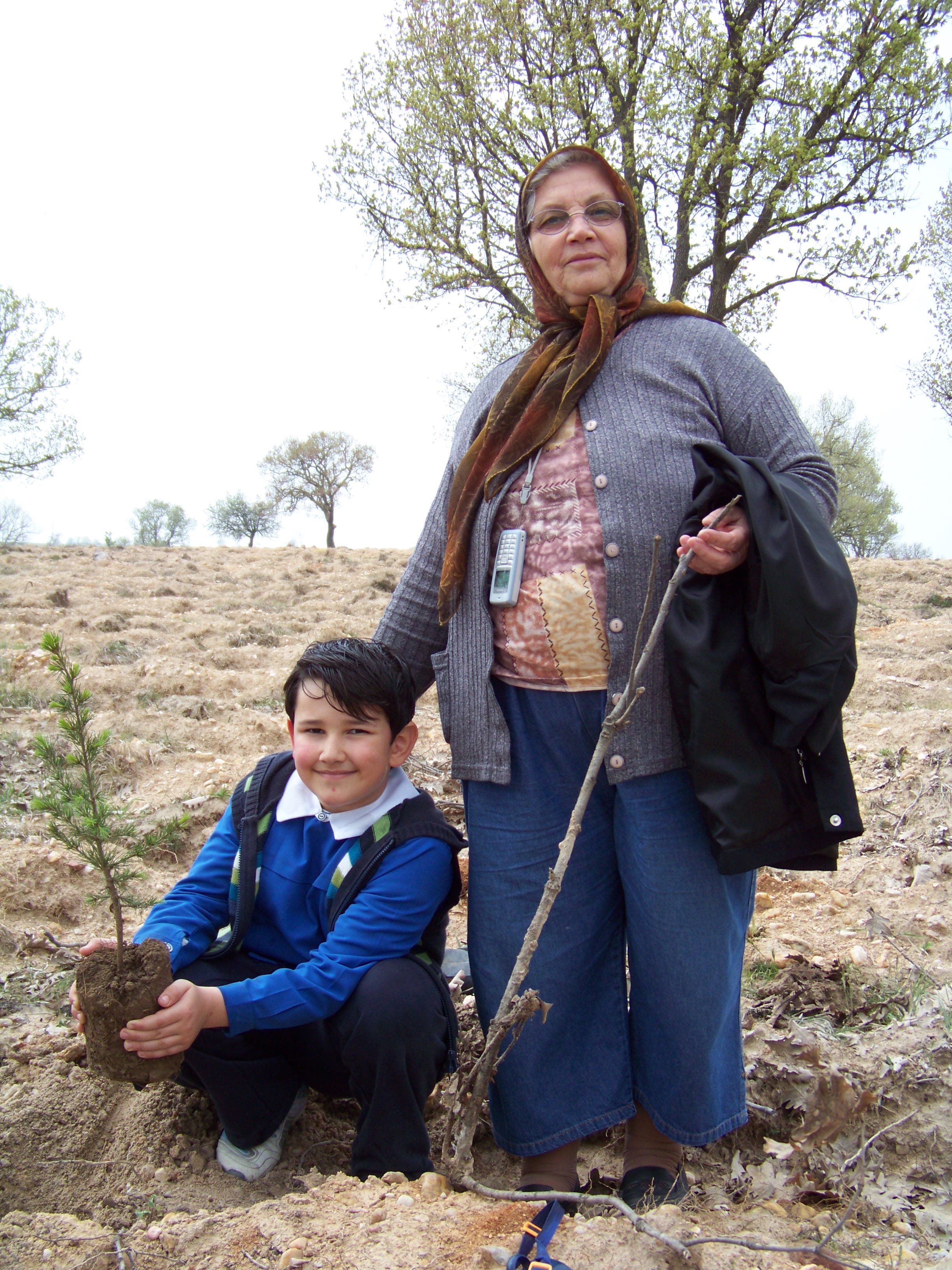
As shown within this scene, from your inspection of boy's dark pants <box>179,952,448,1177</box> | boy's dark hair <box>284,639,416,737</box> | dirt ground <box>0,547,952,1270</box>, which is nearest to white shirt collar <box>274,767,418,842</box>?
boy's dark hair <box>284,639,416,737</box>

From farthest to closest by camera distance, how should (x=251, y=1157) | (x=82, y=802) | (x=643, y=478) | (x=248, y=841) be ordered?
(x=248, y=841)
(x=251, y=1157)
(x=643, y=478)
(x=82, y=802)

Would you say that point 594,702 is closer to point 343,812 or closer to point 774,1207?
point 343,812

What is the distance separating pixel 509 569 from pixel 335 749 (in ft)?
1.85

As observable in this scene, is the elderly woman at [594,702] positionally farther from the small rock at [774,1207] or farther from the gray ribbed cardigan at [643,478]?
the small rock at [774,1207]

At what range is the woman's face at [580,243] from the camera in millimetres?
1894

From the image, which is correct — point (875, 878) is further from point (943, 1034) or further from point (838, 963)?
point (943, 1034)

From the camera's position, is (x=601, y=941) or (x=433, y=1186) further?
(x=601, y=941)

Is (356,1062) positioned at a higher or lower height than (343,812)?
lower

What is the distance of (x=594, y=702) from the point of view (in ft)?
5.80

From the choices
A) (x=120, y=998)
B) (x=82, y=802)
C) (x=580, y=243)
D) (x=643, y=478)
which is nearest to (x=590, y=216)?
(x=580, y=243)

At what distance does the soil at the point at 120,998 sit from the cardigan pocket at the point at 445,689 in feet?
2.41

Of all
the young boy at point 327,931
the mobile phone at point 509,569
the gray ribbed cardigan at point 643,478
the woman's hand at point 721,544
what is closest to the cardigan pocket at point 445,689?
the gray ribbed cardigan at point 643,478

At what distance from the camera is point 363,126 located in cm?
1173

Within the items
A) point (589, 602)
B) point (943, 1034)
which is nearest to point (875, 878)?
point (943, 1034)
